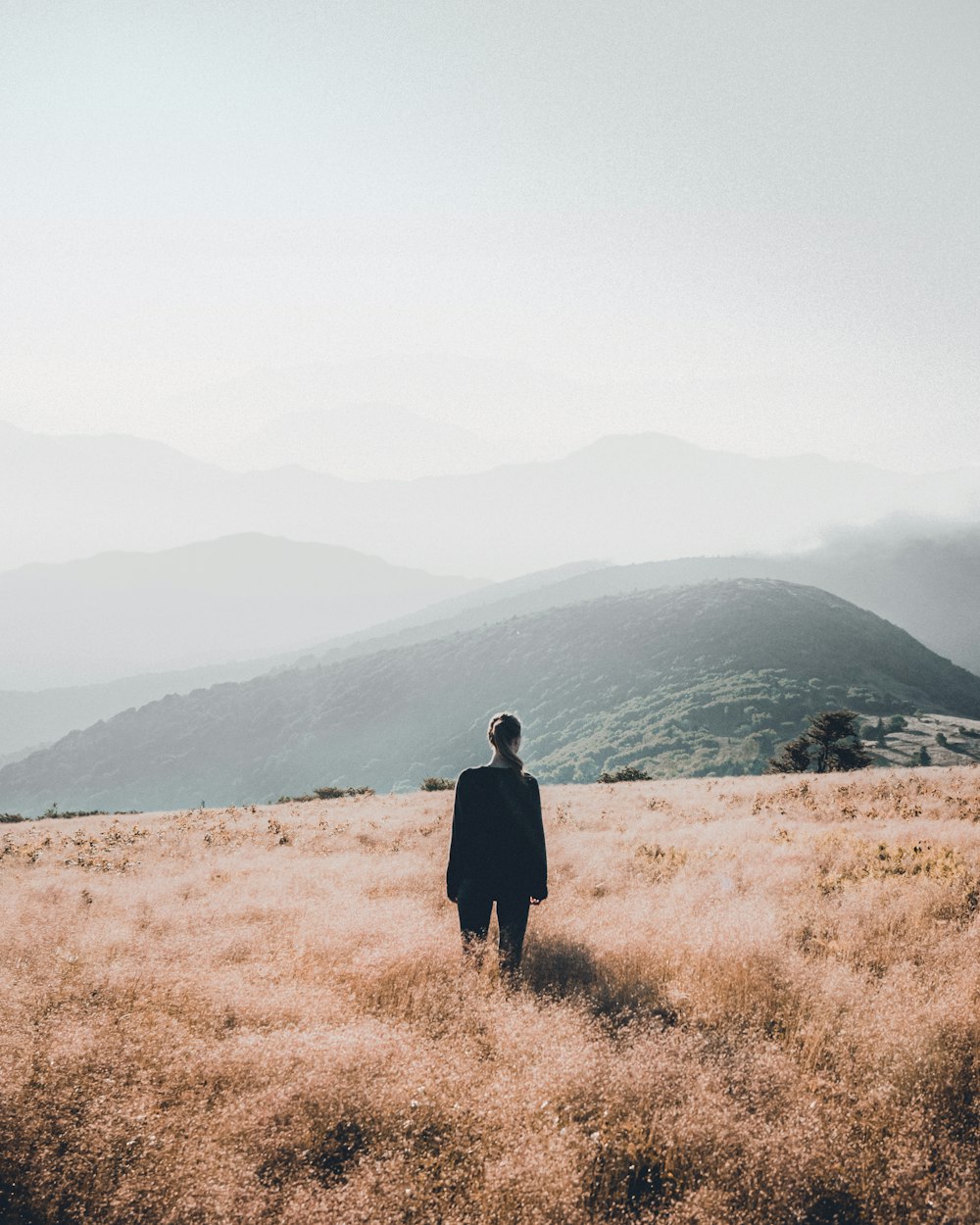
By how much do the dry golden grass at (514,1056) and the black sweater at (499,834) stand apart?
753 mm

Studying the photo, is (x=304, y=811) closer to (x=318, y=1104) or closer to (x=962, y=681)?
(x=318, y=1104)

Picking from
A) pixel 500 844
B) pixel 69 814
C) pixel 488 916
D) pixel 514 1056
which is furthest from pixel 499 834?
pixel 69 814

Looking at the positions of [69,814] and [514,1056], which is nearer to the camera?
[514,1056]

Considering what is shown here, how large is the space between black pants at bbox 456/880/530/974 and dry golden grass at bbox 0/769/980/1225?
0.33 metres

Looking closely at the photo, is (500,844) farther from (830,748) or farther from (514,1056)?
(830,748)

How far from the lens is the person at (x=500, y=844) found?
5.81m

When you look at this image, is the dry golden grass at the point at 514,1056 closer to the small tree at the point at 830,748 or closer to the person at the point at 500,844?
the person at the point at 500,844

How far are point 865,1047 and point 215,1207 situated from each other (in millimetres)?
3856

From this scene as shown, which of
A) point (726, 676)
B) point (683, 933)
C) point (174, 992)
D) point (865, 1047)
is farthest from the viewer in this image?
point (726, 676)

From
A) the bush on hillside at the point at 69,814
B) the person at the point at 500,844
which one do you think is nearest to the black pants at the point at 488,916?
the person at the point at 500,844

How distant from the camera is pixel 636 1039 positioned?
4.30 meters

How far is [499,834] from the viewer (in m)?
5.82

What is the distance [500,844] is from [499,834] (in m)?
0.09

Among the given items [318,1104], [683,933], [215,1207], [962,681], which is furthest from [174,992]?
[962,681]
